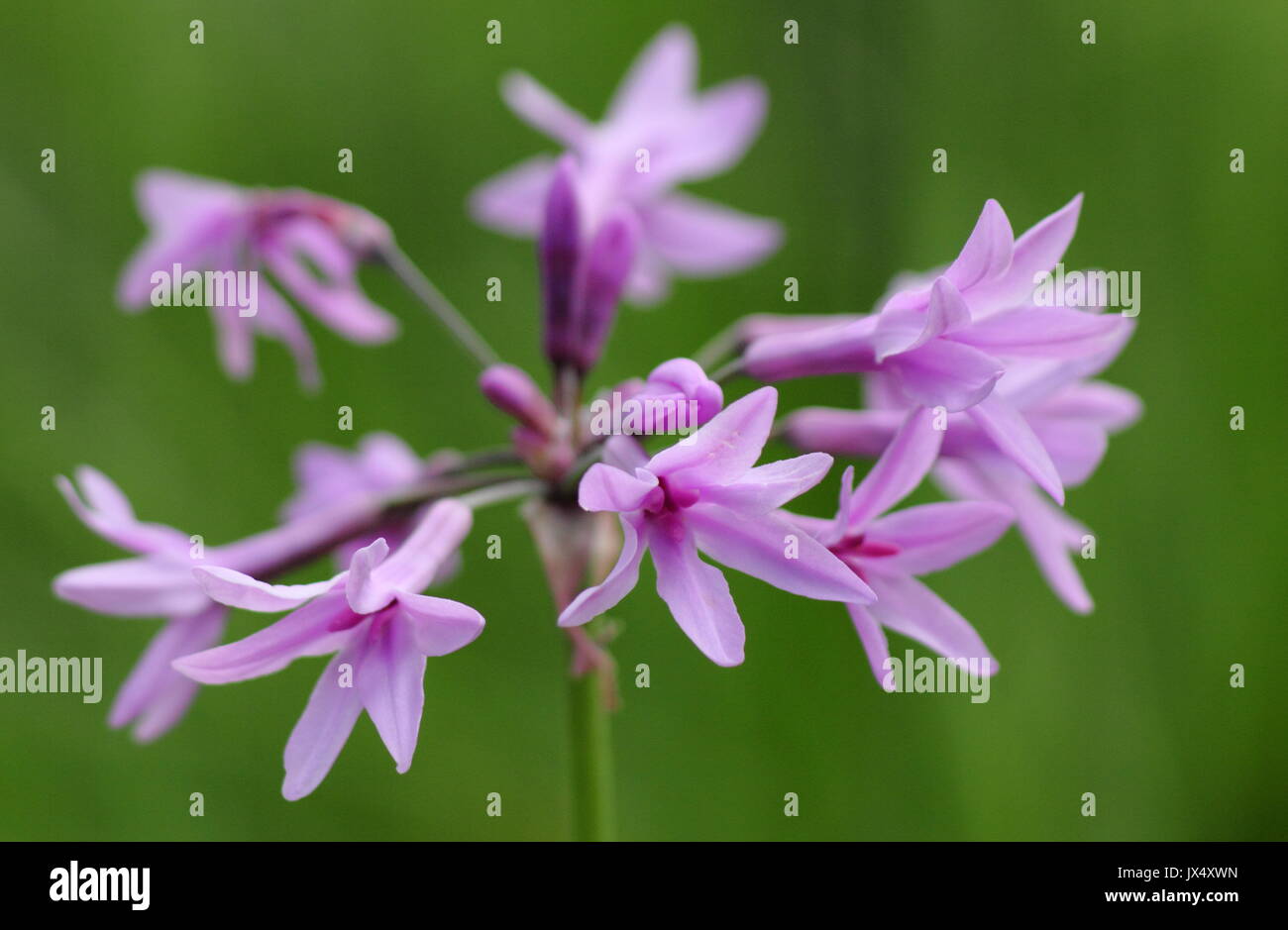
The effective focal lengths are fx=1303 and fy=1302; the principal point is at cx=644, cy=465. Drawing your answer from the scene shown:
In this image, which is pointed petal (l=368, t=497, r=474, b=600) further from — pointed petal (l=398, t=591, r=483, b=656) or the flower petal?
the flower petal

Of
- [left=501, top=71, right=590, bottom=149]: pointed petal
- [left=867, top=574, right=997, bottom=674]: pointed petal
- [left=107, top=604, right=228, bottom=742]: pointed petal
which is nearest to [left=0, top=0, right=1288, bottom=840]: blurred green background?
[left=501, top=71, right=590, bottom=149]: pointed petal

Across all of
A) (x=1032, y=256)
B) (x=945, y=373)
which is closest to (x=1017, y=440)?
(x=945, y=373)

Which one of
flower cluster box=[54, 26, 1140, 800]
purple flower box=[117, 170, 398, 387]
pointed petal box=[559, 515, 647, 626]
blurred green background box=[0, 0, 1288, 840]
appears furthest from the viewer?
blurred green background box=[0, 0, 1288, 840]

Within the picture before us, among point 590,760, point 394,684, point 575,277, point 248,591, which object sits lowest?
point 590,760

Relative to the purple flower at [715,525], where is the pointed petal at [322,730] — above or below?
below

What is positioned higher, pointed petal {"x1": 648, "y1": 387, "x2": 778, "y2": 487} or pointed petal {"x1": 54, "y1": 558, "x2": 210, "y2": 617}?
pointed petal {"x1": 648, "y1": 387, "x2": 778, "y2": 487}

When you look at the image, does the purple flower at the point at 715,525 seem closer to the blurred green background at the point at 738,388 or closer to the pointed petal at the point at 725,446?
the pointed petal at the point at 725,446

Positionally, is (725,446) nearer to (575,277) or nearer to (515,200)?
(575,277)

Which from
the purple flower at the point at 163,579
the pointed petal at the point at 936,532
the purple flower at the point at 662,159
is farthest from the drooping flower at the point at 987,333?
the purple flower at the point at 662,159
